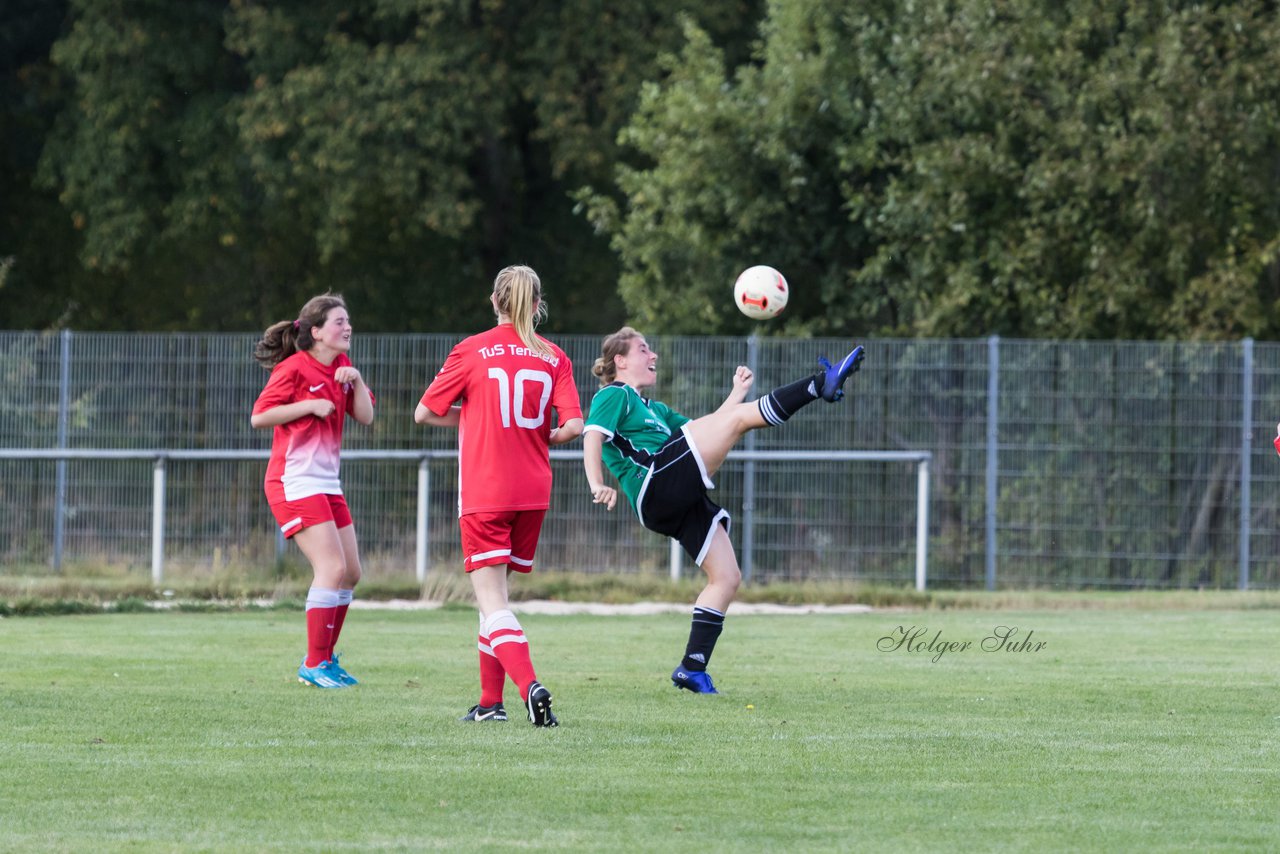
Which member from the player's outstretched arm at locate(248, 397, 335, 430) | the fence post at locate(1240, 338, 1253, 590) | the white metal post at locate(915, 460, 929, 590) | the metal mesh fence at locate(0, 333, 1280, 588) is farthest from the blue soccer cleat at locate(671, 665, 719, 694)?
the fence post at locate(1240, 338, 1253, 590)

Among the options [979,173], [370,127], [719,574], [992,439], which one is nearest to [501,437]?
[719,574]

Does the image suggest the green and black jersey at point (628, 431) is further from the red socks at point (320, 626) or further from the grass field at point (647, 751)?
the red socks at point (320, 626)

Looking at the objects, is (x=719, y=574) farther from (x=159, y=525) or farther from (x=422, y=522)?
(x=159, y=525)

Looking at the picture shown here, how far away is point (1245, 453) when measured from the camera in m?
17.9

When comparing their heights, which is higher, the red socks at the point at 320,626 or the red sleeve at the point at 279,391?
the red sleeve at the point at 279,391

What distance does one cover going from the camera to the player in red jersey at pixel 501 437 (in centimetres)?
791

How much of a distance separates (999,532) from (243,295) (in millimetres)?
18763

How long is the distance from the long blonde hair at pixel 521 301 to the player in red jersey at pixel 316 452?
162 cm

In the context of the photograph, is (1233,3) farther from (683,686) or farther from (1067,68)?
(683,686)

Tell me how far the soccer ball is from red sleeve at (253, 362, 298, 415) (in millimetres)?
2731

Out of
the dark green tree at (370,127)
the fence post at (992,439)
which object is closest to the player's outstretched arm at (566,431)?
the fence post at (992,439)

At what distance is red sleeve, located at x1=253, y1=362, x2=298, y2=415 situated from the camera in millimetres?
9469

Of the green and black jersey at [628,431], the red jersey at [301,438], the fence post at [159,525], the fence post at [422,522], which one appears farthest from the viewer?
the fence post at [422,522]

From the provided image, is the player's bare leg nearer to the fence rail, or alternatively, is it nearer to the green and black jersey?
the green and black jersey
